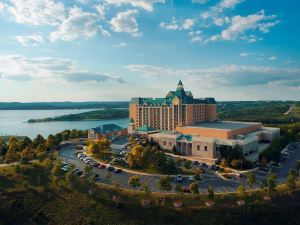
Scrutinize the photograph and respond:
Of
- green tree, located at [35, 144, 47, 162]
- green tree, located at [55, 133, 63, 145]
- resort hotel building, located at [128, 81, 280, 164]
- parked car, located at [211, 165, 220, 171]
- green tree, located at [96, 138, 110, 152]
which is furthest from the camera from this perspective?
green tree, located at [55, 133, 63, 145]

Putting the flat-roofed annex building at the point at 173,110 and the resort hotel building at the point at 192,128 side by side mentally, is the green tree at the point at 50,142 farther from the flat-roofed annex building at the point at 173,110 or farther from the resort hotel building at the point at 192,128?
the flat-roofed annex building at the point at 173,110

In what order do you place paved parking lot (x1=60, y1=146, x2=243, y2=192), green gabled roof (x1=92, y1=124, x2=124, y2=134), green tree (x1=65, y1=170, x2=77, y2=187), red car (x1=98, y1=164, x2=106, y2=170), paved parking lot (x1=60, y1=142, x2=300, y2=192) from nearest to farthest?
green tree (x1=65, y1=170, x2=77, y2=187), paved parking lot (x1=60, y1=146, x2=243, y2=192), paved parking lot (x1=60, y1=142, x2=300, y2=192), red car (x1=98, y1=164, x2=106, y2=170), green gabled roof (x1=92, y1=124, x2=124, y2=134)

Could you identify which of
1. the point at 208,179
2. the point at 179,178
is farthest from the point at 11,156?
the point at 208,179

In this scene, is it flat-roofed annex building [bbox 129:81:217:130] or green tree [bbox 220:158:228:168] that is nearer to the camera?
green tree [bbox 220:158:228:168]

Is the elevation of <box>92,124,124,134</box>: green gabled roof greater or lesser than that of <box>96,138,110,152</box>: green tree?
greater

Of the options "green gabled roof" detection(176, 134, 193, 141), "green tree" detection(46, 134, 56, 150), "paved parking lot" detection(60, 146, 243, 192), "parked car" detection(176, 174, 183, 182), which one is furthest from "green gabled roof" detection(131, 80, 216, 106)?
"parked car" detection(176, 174, 183, 182)

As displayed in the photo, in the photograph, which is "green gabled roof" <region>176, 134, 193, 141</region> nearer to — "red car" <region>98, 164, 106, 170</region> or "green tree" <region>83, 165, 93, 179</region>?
"red car" <region>98, 164, 106, 170</region>

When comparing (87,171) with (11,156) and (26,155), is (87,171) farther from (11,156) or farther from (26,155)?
(11,156)

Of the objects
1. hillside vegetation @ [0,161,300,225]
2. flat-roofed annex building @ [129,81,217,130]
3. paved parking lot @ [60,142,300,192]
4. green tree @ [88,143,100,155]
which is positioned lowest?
hillside vegetation @ [0,161,300,225]

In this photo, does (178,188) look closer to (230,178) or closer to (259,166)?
(230,178)
